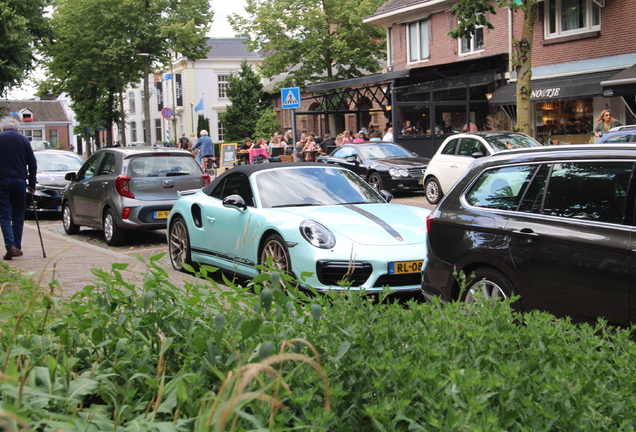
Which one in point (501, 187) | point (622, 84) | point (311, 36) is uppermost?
point (311, 36)

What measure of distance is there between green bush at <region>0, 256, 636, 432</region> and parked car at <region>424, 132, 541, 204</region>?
13.9 metres

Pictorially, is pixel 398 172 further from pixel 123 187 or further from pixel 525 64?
pixel 123 187

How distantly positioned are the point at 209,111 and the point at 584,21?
5111 centimetres

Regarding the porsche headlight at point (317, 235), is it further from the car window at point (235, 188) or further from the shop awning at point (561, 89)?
the shop awning at point (561, 89)

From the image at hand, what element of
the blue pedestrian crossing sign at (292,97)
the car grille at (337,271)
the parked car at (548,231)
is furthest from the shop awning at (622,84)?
the parked car at (548,231)

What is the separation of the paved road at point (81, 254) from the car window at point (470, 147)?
7.55 meters

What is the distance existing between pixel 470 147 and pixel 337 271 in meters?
11.0

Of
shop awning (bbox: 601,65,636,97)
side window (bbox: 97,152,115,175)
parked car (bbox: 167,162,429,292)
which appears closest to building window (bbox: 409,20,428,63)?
shop awning (bbox: 601,65,636,97)

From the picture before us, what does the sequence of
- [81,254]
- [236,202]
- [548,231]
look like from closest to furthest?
[548,231], [236,202], [81,254]

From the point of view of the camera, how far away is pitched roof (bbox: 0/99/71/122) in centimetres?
10962

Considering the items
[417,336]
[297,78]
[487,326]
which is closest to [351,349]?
[417,336]

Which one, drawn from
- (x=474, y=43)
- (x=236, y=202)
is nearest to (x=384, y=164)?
(x=236, y=202)

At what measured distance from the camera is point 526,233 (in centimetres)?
493

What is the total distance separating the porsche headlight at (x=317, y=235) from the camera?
6.79 metres
